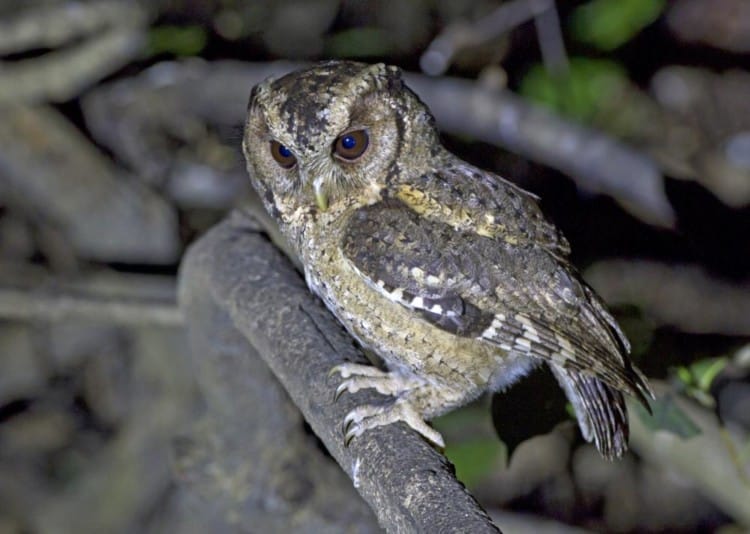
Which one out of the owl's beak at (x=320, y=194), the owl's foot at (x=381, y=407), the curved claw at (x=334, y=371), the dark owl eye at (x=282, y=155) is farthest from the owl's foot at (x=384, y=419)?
the dark owl eye at (x=282, y=155)

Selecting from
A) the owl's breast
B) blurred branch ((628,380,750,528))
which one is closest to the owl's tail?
the owl's breast

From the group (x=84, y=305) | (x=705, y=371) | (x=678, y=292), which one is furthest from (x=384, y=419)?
(x=678, y=292)

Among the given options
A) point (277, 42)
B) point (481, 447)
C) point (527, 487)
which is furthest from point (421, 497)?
point (277, 42)

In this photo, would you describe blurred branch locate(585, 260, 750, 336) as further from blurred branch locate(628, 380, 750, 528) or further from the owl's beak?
the owl's beak

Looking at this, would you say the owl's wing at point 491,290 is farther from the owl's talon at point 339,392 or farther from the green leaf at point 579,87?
the green leaf at point 579,87

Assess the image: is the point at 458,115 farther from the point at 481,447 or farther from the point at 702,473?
the point at 702,473

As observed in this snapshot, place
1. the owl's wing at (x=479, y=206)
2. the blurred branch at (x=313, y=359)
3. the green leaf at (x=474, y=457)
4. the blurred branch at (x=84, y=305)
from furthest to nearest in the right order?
the blurred branch at (x=84, y=305), the green leaf at (x=474, y=457), the owl's wing at (x=479, y=206), the blurred branch at (x=313, y=359)

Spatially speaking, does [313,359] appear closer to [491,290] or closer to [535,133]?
[491,290]
